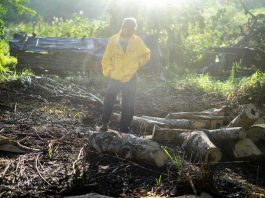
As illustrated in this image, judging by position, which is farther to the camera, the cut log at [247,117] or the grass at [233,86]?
the grass at [233,86]

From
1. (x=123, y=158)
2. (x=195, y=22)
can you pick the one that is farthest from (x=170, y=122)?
(x=195, y=22)

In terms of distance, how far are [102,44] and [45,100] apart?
6344mm

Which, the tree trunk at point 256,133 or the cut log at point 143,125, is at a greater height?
the tree trunk at point 256,133

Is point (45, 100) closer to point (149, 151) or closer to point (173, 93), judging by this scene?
point (173, 93)

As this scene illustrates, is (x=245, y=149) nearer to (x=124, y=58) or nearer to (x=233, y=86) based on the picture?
(x=124, y=58)

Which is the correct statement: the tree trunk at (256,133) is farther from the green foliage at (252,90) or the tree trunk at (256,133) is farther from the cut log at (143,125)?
the green foliage at (252,90)

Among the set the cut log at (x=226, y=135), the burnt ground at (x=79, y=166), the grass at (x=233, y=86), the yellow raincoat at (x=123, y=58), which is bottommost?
the burnt ground at (x=79, y=166)

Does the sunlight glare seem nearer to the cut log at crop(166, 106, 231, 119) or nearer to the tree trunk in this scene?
the cut log at crop(166, 106, 231, 119)

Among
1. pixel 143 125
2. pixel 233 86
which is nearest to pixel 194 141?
pixel 143 125

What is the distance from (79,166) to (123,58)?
2.32 m

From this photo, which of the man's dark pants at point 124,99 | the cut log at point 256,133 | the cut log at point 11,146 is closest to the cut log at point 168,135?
the man's dark pants at point 124,99

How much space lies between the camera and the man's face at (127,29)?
679cm

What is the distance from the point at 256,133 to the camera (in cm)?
662

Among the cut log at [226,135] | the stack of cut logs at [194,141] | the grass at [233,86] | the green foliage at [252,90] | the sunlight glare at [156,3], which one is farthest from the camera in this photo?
the sunlight glare at [156,3]
